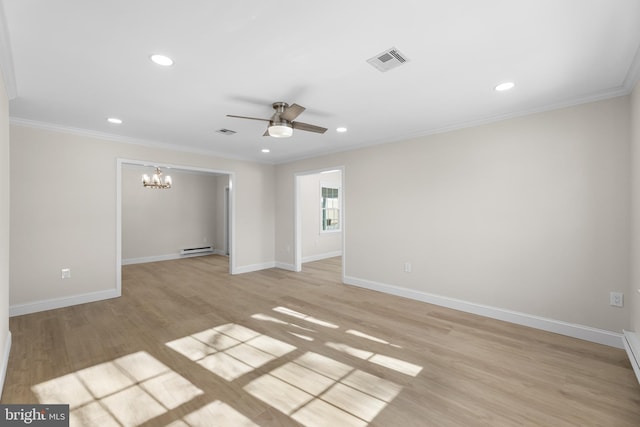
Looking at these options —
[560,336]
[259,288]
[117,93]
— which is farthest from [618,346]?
[117,93]

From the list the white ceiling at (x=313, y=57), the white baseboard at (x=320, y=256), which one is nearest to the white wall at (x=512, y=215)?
the white ceiling at (x=313, y=57)

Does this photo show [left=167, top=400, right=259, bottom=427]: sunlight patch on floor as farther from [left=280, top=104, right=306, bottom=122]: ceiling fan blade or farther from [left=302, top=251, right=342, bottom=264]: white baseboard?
[left=302, top=251, right=342, bottom=264]: white baseboard

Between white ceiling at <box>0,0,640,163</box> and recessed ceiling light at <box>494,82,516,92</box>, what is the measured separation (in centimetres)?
5

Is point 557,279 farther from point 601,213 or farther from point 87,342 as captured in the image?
point 87,342

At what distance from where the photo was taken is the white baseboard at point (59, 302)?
142 inches

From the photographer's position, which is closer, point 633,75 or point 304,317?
point 633,75

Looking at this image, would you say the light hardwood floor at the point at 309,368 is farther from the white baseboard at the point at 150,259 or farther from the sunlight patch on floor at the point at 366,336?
the white baseboard at the point at 150,259

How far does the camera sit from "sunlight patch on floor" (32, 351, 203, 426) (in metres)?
1.83

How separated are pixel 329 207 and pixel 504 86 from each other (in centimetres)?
573

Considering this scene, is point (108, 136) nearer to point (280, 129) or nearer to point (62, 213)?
point (62, 213)

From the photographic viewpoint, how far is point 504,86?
8.73 feet

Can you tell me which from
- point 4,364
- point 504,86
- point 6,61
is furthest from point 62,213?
point 504,86

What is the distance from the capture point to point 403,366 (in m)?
2.43

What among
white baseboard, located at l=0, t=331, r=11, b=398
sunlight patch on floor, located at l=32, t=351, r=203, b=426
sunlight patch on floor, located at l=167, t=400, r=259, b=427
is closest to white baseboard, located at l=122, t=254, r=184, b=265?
white baseboard, located at l=0, t=331, r=11, b=398
